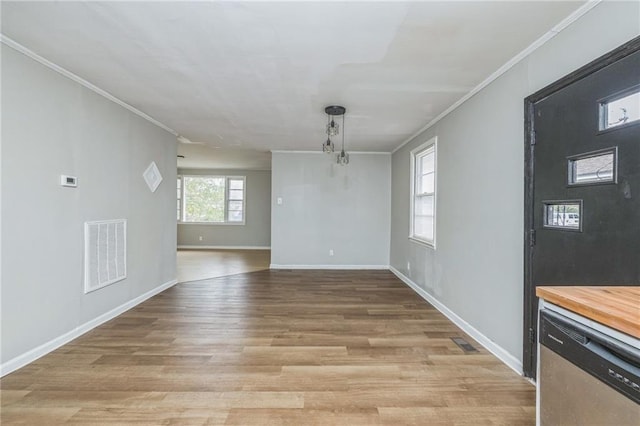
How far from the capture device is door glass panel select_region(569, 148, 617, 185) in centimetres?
148

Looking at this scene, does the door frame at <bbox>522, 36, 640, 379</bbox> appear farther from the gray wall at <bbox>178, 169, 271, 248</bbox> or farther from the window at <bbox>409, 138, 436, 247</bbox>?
the gray wall at <bbox>178, 169, 271, 248</bbox>

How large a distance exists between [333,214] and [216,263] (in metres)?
2.92

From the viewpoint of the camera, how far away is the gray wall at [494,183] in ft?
5.56

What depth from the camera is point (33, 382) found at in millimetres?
2016

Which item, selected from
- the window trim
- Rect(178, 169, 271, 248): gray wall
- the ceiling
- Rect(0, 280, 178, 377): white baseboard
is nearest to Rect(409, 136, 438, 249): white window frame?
the ceiling

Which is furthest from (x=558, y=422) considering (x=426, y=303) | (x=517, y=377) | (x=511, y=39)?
(x=426, y=303)

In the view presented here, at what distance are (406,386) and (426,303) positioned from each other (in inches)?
77.9

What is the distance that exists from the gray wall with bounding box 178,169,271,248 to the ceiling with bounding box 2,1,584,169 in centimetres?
573

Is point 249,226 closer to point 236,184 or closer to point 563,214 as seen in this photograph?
point 236,184

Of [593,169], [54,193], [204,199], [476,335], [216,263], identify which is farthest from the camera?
[204,199]

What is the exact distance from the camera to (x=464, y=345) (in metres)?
2.62

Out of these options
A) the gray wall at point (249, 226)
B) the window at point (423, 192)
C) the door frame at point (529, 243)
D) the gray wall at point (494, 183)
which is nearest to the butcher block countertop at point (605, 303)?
the door frame at point (529, 243)

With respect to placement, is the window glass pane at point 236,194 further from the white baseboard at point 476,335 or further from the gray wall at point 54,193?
the white baseboard at point 476,335

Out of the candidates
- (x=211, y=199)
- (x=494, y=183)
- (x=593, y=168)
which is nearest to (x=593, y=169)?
(x=593, y=168)
